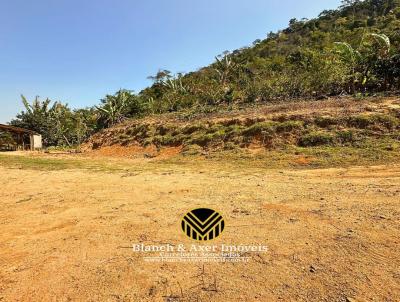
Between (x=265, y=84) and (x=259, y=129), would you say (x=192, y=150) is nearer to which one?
(x=259, y=129)

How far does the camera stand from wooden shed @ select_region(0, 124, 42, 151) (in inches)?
1032

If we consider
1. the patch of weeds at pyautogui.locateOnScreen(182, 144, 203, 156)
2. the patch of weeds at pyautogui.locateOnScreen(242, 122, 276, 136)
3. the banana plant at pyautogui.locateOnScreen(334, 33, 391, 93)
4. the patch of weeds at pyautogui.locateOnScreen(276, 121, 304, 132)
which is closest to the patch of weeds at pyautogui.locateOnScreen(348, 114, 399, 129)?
the patch of weeds at pyautogui.locateOnScreen(276, 121, 304, 132)

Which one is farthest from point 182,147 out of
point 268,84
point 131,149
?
point 268,84

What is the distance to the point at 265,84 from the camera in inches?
774

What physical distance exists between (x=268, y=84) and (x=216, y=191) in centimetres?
1434

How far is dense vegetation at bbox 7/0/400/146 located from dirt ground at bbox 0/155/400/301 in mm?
11261

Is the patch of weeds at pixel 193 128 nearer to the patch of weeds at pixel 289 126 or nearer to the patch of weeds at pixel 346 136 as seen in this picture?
the patch of weeds at pixel 289 126

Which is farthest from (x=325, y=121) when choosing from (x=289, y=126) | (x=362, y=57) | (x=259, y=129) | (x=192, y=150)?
(x=362, y=57)

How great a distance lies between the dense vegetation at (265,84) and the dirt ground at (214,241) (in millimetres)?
11261

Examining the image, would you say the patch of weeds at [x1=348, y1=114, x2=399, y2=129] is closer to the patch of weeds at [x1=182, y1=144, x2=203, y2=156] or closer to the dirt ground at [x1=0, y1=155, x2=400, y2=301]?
the dirt ground at [x1=0, y1=155, x2=400, y2=301]

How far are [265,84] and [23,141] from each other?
19.9 meters

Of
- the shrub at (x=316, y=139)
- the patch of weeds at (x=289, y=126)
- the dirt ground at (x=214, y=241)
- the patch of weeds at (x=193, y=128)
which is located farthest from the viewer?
the patch of weeds at (x=193, y=128)

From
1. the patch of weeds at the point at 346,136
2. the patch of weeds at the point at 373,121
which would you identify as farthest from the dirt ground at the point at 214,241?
the patch of weeds at the point at 373,121

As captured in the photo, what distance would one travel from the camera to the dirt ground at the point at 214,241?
2961mm
